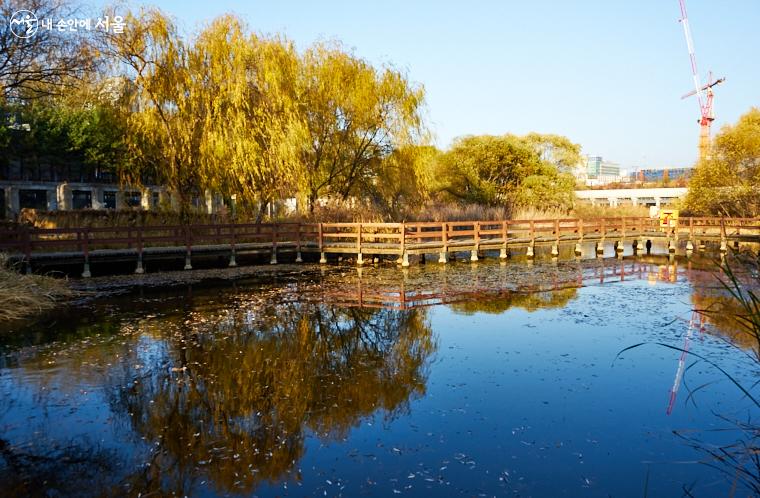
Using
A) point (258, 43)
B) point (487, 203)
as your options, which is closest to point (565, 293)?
point (258, 43)

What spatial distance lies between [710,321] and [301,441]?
354 inches

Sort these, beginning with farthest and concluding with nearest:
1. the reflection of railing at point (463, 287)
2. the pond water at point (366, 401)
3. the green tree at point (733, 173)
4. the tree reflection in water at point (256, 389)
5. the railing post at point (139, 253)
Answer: the green tree at point (733, 173) < the railing post at point (139, 253) < the reflection of railing at point (463, 287) < the tree reflection in water at point (256, 389) < the pond water at point (366, 401)

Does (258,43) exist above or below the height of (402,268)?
above

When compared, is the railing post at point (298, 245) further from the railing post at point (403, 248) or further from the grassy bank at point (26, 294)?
the grassy bank at point (26, 294)

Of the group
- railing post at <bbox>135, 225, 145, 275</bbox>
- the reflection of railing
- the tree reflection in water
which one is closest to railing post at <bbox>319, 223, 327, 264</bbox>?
the reflection of railing

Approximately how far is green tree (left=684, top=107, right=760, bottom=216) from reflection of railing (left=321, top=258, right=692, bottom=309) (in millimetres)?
22612

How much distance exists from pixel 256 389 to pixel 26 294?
9.09 m

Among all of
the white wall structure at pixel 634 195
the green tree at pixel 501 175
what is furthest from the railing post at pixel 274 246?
the white wall structure at pixel 634 195

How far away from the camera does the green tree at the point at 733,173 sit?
38.6 metres

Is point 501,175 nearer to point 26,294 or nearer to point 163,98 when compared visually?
point 163,98

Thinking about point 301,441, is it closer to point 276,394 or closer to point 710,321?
point 276,394

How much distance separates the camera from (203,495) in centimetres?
457

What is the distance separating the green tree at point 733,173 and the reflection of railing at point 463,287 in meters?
22.6

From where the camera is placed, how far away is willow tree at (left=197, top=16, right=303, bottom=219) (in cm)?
2183
